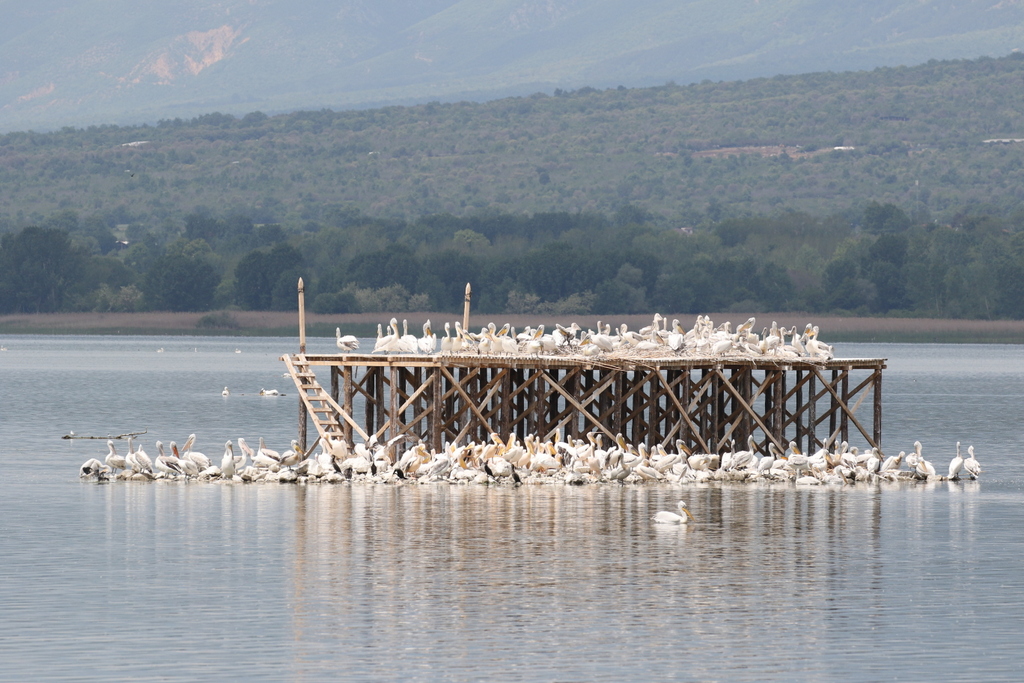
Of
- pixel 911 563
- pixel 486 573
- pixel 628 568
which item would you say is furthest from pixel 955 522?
pixel 486 573

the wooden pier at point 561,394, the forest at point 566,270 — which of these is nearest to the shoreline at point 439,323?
the forest at point 566,270

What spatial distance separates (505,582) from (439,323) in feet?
379

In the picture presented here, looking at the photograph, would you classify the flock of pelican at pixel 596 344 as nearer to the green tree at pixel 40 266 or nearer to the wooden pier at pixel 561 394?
the wooden pier at pixel 561 394

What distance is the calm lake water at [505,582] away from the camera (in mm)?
21672

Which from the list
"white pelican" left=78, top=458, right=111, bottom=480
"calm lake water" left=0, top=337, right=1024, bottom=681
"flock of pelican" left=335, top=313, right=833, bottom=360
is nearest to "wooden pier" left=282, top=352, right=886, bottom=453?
"flock of pelican" left=335, top=313, right=833, bottom=360

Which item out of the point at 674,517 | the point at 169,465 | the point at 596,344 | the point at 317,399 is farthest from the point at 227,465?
the point at 674,517

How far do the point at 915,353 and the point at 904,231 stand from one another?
1908cm

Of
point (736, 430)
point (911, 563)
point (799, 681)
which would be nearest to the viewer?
point (799, 681)

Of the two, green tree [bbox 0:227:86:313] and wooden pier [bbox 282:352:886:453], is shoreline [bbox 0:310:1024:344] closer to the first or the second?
green tree [bbox 0:227:86:313]

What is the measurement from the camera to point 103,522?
107ft

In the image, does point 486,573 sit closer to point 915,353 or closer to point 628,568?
point 628,568

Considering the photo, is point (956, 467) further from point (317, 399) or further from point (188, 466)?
point (188, 466)

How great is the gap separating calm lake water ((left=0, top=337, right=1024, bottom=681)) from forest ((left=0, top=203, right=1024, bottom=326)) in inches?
3967

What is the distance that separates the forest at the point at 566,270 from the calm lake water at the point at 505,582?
331ft
